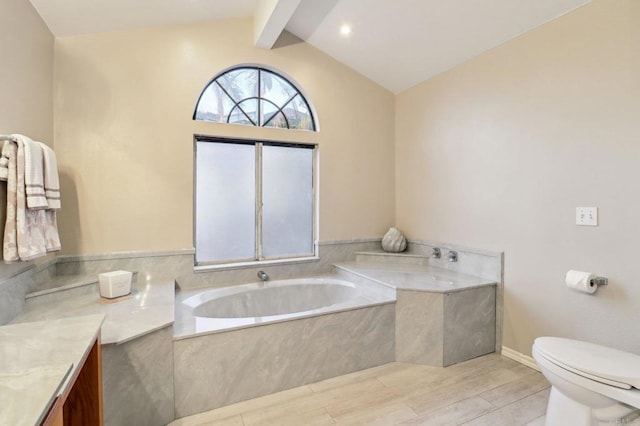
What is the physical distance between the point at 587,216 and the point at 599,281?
0.41 meters

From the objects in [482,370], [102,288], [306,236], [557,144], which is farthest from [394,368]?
[102,288]

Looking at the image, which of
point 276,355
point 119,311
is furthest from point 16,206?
point 276,355

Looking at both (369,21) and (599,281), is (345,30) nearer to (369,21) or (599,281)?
(369,21)

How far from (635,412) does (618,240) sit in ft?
3.12

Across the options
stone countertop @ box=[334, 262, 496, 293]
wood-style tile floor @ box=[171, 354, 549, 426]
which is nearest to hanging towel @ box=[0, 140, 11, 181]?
wood-style tile floor @ box=[171, 354, 549, 426]

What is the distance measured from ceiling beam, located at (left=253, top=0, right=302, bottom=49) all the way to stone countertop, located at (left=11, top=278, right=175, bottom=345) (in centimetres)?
229

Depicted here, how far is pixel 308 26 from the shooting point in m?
3.00

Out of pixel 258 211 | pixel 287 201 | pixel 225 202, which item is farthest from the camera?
pixel 287 201

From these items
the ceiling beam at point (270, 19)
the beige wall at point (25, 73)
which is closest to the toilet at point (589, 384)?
the ceiling beam at point (270, 19)

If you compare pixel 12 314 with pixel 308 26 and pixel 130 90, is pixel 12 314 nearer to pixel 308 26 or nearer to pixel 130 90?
pixel 130 90

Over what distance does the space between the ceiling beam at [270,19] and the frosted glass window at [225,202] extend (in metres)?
0.99

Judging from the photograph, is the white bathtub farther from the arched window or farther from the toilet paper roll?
the arched window

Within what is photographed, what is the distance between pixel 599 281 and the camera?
76.1 inches

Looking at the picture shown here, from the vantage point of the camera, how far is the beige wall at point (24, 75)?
1734mm
